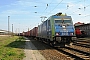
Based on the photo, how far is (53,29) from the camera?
62.2ft

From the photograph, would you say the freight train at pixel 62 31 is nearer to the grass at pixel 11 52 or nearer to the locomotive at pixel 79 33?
the grass at pixel 11 52

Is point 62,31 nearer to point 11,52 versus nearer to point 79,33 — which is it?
point 11,52

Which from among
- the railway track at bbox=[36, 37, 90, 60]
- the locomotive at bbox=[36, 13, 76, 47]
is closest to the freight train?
the locomotive at bbox=[36, 13, 76, 47]

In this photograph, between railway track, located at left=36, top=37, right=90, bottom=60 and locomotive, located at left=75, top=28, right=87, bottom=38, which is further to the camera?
locomotive, located at left=75, top=28, right=87, bottom=38

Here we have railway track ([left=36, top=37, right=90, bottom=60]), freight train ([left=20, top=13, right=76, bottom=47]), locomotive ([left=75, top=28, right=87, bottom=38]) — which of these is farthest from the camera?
locomotive ([left=75, top=28, right=87, bottom=38])

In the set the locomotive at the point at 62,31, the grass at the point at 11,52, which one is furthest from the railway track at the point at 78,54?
the grass at the point at 11,52

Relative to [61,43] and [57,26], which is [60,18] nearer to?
[57,26]

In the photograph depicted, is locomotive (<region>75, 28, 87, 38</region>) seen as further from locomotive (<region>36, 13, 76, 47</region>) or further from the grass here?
locomotive (<region>36, 13, 76, 47</region>)

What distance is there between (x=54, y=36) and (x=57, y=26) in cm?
113

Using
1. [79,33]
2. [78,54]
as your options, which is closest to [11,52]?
[78,54]

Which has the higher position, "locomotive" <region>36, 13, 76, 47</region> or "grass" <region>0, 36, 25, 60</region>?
"locomotive" <region>36, 13, 76, 47</region>

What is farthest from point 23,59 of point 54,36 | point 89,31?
point 89,31

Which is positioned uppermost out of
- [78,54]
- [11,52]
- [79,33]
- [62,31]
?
[79,33]

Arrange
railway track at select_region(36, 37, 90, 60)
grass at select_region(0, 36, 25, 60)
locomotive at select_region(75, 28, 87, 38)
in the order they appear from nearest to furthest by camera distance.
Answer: railway track at select_region(36, 37, 90, 60), grass at select_region(0, 36, 25, 60), locomotive at select_region(75, 28, 87, 38)
